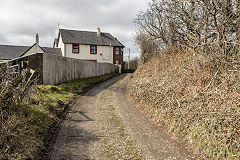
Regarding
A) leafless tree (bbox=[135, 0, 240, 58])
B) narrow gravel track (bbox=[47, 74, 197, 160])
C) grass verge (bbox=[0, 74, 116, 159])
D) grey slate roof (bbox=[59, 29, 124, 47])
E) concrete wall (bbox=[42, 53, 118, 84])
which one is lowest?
→ narrow gravel track (bbox=[47, 74, 197, 160])

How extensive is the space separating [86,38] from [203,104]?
96.7ft

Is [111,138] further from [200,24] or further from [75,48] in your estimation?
[75,48]


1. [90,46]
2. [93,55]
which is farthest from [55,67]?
[90,46]

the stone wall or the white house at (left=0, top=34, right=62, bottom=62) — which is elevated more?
the white house at (left=0, top=34, right=62, bottom=62)

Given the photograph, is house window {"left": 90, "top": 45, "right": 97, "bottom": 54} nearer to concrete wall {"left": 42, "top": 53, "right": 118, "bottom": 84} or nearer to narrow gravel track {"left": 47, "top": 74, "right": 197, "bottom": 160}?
concrete wall {"left": 42, "top": 53, "right": 118, "bottom": 84}

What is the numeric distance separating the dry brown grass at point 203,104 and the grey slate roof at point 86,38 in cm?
2519

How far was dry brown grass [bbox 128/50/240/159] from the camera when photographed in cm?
375

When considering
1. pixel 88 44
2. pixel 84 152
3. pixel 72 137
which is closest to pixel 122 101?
pixel 72 137

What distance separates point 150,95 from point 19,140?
5.10 m

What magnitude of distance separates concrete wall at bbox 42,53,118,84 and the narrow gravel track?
5.09 meters

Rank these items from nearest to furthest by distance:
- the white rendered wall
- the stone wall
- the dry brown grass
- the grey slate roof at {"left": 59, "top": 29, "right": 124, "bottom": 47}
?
the dry brown grass, the stone wall, the white rendered wall, the grey slate roof at {"left": 59, "top": 29, "right": 124, "bottom": 47}

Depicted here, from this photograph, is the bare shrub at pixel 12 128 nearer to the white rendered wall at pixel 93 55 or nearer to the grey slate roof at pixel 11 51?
the white rendered wall at pixel 93 55

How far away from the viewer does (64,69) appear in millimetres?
13766

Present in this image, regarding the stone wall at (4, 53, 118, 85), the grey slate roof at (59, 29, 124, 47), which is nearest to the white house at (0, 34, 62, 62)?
the grey slate roof at (59, 29, 124, 47)
